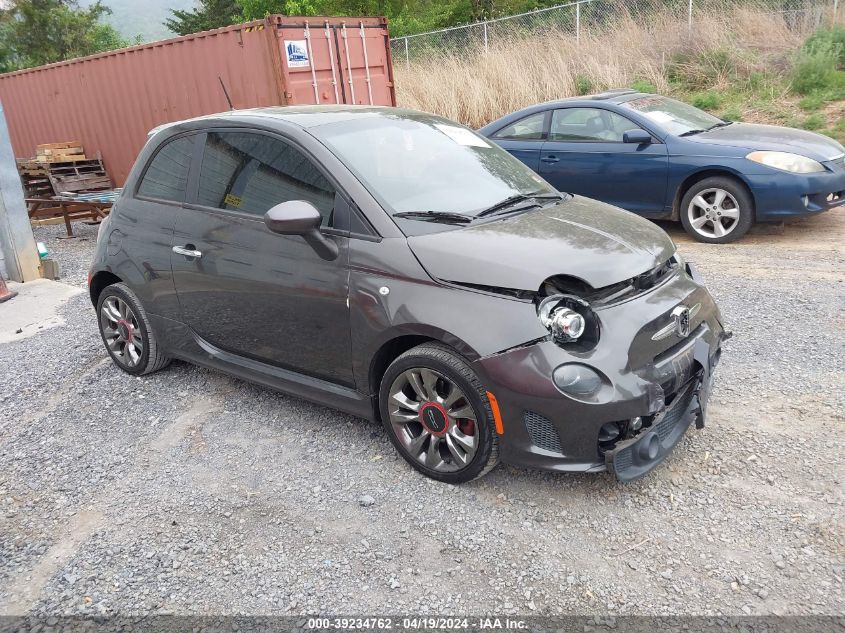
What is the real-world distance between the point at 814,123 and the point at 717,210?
5.16 meters

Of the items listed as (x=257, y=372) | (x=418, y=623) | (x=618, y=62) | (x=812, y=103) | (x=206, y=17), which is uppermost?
(x=206, y=17)

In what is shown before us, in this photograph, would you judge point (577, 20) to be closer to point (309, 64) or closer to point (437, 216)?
point (309, 64)

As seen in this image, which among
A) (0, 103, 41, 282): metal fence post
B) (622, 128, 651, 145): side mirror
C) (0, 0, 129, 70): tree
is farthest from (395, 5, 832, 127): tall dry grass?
(0, 0, 129, 70): tree

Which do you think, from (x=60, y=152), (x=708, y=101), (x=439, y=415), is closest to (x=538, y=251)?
(x=439, y=415)

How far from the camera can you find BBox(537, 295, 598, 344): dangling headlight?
2982 millimetres

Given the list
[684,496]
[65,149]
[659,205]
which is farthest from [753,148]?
[65,149]

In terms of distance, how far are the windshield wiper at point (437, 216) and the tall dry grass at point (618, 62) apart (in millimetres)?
10942

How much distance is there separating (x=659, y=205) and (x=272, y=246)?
16.7 ft

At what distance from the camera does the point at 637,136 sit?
728 centimetres

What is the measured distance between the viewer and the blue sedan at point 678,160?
6.76 meters

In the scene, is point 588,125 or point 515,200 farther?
point 588,125

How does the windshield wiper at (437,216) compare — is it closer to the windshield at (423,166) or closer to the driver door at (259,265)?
the windshield at (423,166)

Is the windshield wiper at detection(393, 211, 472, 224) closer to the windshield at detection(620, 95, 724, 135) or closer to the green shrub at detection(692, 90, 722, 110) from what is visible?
the windshield at detection(620, 95, 724, 135)

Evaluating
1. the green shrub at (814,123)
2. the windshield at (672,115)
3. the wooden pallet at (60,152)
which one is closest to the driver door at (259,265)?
the windshield at (672,115)
